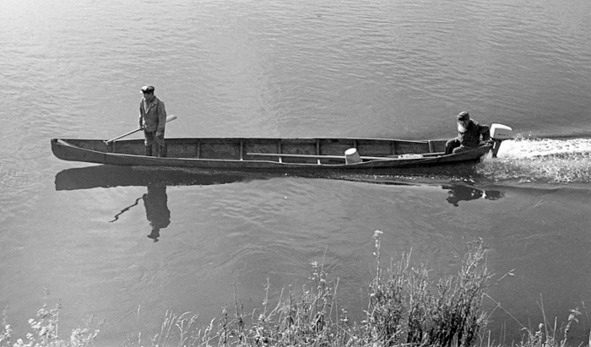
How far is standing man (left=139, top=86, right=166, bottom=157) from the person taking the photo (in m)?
13.0

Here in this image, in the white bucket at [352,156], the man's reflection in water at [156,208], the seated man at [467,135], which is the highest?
the seated man at [467,135]

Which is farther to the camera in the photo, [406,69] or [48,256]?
[406,69]

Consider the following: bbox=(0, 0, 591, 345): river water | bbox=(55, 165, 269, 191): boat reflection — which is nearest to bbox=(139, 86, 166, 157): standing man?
bbox=(55, 165, 269, 191): boat reflection

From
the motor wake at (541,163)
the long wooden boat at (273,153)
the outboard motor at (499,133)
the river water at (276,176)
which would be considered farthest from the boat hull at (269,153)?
the motor wake at (541,163)

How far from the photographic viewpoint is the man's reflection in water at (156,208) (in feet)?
40.3

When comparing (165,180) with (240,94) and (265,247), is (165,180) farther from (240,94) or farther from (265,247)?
(240,94)

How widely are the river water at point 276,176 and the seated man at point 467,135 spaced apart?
0.64 meters

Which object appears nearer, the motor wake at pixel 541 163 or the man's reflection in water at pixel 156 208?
the man's reflection in water at pixel 156 208

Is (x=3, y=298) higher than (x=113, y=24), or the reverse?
(x=113, y=24)

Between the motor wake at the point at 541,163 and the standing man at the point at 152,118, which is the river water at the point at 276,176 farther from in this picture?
the standing man at the point at 152,118

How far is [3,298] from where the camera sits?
9828 mm

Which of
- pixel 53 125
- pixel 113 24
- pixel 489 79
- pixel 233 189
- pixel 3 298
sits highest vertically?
pixel 113 24

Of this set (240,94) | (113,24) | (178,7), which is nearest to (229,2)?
(178,7)

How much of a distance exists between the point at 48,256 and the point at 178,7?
617 inches
